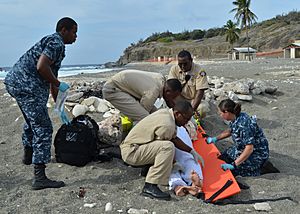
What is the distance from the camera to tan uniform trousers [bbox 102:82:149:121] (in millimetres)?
5177

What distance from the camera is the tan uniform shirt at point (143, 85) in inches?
198

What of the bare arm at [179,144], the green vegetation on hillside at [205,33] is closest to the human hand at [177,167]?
the bare arm at [179,144]

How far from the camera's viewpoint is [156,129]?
12.8 ft

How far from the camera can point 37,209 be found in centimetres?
350

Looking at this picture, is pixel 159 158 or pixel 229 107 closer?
pixel 159 158

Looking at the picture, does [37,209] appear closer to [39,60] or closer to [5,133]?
[39,60]

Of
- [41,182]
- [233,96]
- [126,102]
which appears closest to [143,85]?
[126,102]

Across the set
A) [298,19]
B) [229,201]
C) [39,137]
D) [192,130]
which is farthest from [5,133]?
[298,19]

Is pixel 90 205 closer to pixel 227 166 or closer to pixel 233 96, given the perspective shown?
pixel 227 166

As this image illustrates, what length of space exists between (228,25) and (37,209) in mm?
62864

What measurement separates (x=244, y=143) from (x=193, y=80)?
168 centimetres

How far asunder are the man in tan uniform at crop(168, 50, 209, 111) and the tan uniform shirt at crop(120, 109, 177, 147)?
1.74 meters

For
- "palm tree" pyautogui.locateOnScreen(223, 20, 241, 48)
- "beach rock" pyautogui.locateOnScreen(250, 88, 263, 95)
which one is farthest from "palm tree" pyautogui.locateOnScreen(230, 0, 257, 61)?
"beach rock" pyautogui.locateOnScreen(250, 88, 263, 95)

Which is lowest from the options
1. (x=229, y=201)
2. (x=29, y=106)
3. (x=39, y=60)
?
(x=229, y=201)
